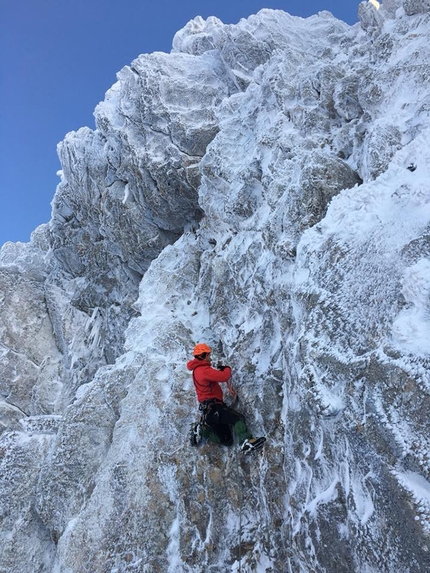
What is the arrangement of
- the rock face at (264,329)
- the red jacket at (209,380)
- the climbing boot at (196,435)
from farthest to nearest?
1. the climbing boot at (196,435)
2. the red jacket at (209,380)
3. the rock face at (264,329)

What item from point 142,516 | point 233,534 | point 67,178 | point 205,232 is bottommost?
point 233,534

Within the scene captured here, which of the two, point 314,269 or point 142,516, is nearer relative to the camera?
point 314,269

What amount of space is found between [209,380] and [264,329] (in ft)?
6.62

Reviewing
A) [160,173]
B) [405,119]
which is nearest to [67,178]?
[160,173]

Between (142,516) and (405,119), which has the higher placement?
(405,119)

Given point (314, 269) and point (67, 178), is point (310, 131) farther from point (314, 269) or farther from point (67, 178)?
point (67, 178)

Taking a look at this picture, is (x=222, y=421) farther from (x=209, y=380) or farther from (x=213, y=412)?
(x=209, y=380)

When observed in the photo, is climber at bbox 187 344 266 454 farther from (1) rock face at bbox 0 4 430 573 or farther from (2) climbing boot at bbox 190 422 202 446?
(1) rock face at bbox 0 4 430 573

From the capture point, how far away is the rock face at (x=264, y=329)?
6.18 m

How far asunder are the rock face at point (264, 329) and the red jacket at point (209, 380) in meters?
0.79

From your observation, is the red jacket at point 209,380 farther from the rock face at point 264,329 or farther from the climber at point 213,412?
the rock face at point 264,329

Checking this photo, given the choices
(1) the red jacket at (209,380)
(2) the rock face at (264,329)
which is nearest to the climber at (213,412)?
(1) the red jacket at (209,380)

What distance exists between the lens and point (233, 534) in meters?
8.77

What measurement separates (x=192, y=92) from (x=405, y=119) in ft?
46.6
